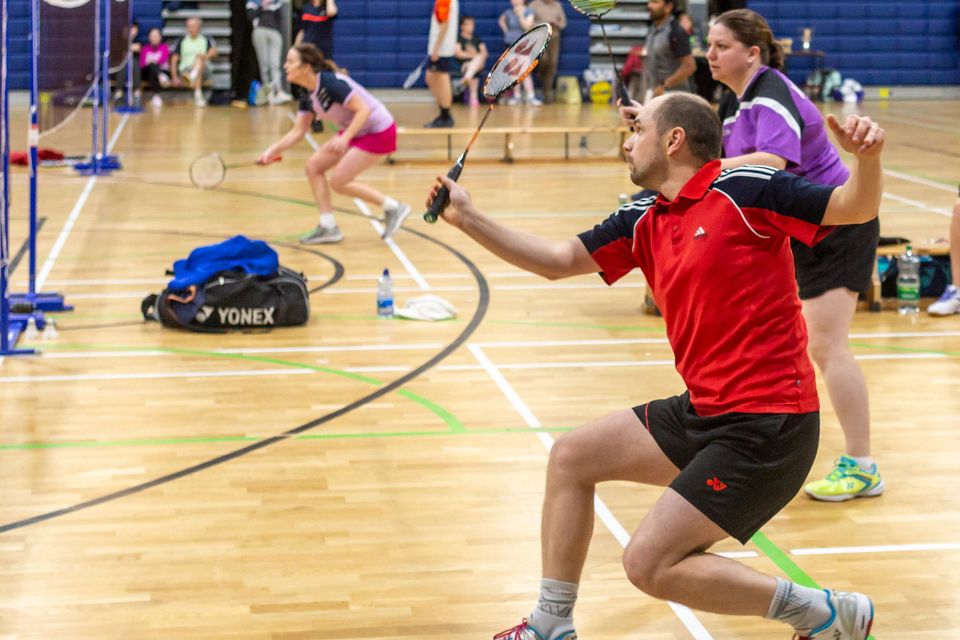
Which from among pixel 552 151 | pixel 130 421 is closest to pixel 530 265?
pixel 130 421

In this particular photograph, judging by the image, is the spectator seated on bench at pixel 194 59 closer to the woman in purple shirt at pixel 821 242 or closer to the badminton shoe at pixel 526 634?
the woman in purple shirt at pixel 821 242

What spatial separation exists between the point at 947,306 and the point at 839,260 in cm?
380

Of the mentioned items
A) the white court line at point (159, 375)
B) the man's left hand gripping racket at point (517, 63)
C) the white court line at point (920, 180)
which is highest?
the man's left hand gripping racket at point (517, 63)

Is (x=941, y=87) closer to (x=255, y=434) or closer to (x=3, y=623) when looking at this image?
(x=255, y=434)

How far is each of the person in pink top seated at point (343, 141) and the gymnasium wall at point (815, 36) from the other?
1486cm

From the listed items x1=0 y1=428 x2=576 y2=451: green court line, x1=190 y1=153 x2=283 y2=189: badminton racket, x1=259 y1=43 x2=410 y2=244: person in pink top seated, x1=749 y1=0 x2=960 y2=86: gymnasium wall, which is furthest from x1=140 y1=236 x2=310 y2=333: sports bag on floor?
x1=749 y1=0 x2=960 y2=86: gymnasium wall

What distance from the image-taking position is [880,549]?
4.80m

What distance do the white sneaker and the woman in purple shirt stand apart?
351 cm

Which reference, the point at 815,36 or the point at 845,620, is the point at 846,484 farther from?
the point at 815,36

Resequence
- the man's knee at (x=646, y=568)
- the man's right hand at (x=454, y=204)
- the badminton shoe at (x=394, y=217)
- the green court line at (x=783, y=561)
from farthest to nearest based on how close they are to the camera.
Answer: the badminton shoe at (x=394, y=217) → the green court line at (x=783, y=561) → the man's right hand at (x=454, y=204) → the man's knee at (x=646, y=568)

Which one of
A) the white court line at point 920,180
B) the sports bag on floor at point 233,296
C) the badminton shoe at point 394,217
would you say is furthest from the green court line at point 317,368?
the white court line at point 920,180

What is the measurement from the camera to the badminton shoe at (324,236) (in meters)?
10.9

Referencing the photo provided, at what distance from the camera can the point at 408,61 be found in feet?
84.5

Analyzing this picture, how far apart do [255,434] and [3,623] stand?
2.10 m
